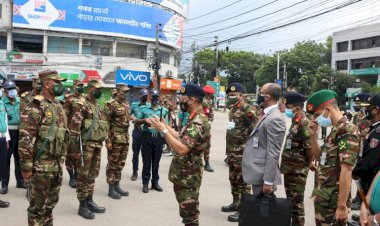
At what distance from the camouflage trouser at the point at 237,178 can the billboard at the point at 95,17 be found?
31.5 m

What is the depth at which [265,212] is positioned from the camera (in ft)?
11.8

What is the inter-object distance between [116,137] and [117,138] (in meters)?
0.02

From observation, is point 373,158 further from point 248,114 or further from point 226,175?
point 226,175

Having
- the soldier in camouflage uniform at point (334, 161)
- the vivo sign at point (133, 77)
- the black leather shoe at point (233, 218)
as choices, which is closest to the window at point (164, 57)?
the vivo sign at point (133, 77)

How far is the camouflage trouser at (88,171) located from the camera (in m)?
5.44

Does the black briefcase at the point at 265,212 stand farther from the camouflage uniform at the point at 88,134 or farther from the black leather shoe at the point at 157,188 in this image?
the black leather shoe at the point at 157,188

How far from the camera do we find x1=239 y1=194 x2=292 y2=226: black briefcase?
3590 mm

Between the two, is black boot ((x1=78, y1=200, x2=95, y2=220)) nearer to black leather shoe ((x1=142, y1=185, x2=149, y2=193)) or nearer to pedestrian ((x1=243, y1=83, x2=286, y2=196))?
black leather shoe ((x1=142, y1=185, x2=149, y2=193))

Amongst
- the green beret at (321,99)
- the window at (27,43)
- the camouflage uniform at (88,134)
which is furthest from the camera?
the window at (27,43)

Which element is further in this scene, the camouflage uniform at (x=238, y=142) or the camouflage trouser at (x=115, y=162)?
the camouflage trouser at (x=115, y=162)

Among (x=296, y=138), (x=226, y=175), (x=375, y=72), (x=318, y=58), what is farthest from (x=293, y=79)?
(x=296, y=138)

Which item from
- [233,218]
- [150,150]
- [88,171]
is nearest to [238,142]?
[233,218]

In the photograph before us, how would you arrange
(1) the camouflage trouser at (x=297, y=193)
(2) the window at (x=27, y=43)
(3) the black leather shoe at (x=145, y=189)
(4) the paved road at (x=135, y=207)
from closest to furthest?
(1) the camouflage trouser at (x=297, y=193) < (4) the paved road at (x=135, y=207) < (3) the black leather shoe at (x=145, y=189) < (2) the window at (x=27, y=43)

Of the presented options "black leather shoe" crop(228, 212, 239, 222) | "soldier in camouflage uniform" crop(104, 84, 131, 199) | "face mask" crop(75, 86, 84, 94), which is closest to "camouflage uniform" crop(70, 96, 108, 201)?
"face mask" crop(75, 86, 84, 94)
